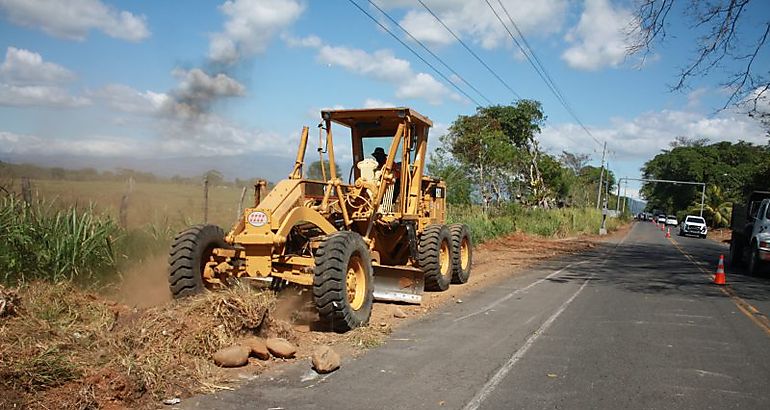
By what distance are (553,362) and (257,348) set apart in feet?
10.5

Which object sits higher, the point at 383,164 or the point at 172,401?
the point at 383,164

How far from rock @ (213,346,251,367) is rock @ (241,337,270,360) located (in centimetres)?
22

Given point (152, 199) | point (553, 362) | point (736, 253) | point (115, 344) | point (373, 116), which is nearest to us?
point (115, 344)

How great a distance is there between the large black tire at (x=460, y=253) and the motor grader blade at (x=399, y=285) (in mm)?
2750

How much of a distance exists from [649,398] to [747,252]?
54.7 feet

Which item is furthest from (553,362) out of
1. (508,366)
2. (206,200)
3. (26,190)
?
(206,200)

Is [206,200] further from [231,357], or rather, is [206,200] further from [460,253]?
[231,357]

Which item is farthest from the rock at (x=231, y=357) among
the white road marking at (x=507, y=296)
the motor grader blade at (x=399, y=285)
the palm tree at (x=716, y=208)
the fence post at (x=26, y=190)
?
the palm tree at (x=716, y=208)

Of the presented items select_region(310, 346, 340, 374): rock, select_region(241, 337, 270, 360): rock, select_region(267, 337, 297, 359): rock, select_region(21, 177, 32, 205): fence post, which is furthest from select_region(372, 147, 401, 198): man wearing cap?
select_region(21, 177, 32, 205): fence post

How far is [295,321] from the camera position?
8.56m

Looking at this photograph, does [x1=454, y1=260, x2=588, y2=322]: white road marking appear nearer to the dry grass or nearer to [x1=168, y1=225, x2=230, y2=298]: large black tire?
the dry grass

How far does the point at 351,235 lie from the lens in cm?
820

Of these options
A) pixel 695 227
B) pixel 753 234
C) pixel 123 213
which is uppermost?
pixel 753 234

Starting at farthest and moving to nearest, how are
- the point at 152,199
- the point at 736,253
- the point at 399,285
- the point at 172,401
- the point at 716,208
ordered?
1. the point at 716,208
2. the point at 736,253
3. the point at 152,199
4. the point at 399,285
5. the point at 172,401
